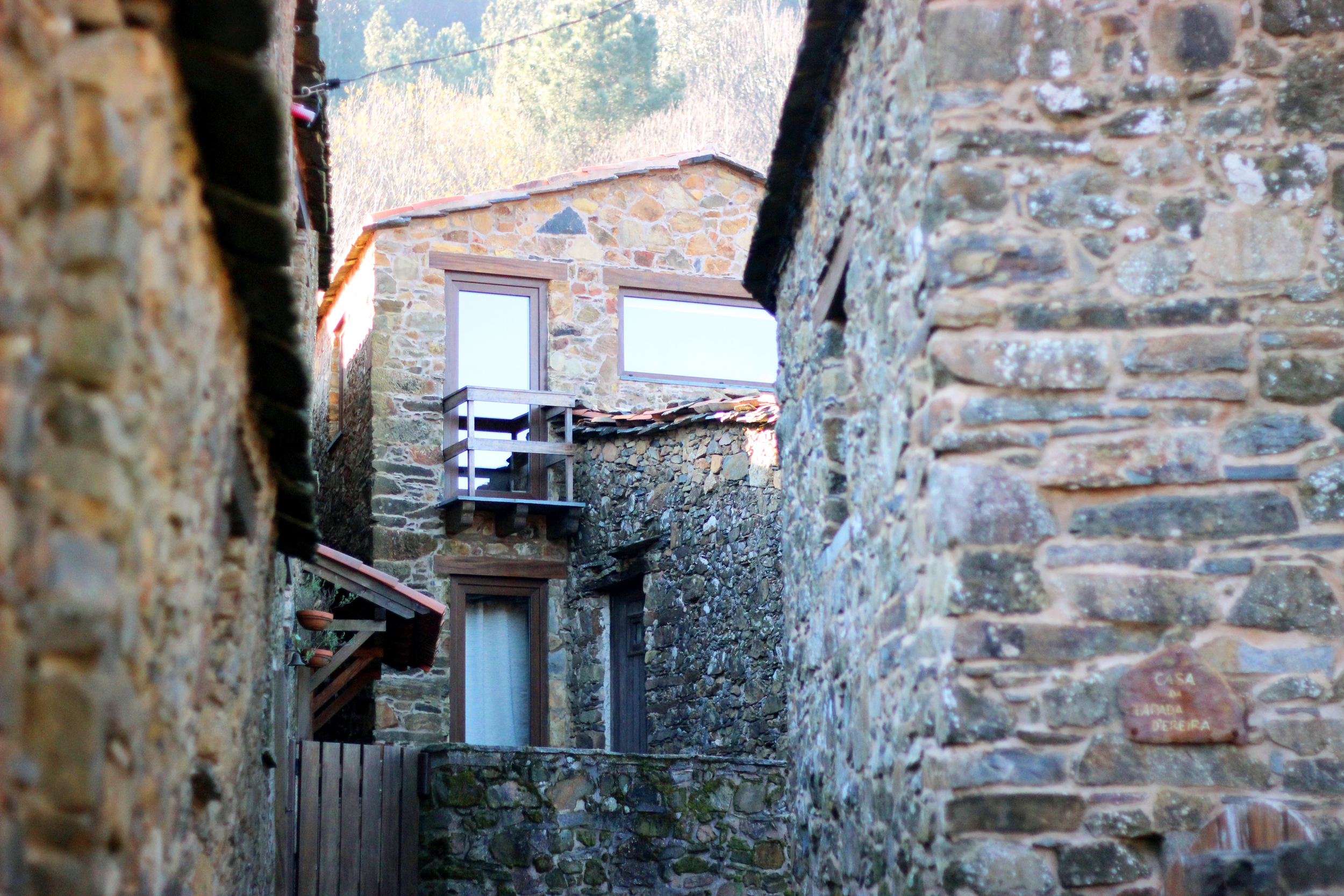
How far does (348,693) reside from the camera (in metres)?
9.02

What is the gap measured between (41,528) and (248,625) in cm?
235

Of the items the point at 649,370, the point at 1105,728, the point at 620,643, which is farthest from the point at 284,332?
the point at 649,370

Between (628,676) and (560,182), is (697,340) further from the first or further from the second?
(628,676)

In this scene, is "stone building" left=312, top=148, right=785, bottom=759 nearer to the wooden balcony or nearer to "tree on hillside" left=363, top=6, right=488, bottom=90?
the wooden balcony

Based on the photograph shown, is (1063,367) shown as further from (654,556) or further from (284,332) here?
(654,556)

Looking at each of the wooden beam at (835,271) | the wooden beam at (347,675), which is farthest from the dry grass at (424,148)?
the wooden beam at (835,271)

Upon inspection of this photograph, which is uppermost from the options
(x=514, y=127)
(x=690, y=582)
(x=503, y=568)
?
(x=514, y=127)

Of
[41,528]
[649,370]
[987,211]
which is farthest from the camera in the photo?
[649,370]

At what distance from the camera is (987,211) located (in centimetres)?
429

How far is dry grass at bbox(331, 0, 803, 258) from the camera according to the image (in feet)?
84.6

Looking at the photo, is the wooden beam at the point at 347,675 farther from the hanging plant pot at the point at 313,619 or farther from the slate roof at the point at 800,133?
the slate roof at the point at 800,133

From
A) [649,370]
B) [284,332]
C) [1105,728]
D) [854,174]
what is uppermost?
[649,370]

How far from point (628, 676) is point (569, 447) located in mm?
1965

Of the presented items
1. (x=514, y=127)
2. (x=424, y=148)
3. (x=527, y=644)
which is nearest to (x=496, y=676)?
(x=527, y=644)
